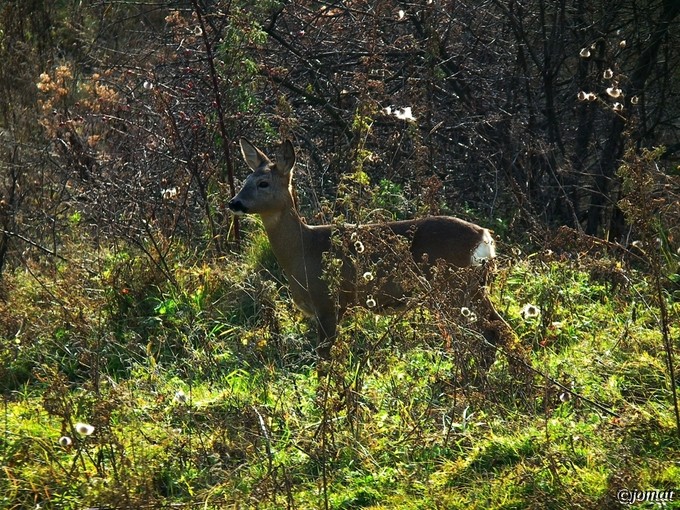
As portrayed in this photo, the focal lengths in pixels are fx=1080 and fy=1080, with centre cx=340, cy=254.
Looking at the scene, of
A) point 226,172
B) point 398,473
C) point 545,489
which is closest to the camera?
A: point 545,489

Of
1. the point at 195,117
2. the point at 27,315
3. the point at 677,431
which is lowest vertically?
the point at 27,315

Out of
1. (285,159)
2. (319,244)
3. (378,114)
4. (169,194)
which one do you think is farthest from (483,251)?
(169,194)

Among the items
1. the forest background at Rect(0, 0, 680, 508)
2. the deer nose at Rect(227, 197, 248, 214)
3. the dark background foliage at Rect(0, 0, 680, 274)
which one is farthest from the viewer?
the dark background foliage at Rect(0, 0, 680, 274)

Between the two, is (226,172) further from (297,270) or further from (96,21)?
(96,21)

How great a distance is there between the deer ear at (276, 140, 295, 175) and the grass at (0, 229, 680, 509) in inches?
→ 41.5

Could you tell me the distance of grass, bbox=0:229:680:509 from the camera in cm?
439

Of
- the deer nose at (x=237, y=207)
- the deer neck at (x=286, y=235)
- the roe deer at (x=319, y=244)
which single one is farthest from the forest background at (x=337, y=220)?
the deer nose at (x=237, y=207)

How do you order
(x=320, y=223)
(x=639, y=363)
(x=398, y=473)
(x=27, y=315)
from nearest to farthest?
(x=398, y=473)
(x=639, y=363)
(x=27, y=315)
(x=320, y=223)

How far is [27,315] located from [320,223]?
7.53 ft

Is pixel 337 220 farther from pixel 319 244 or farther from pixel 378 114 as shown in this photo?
pixel 378 114

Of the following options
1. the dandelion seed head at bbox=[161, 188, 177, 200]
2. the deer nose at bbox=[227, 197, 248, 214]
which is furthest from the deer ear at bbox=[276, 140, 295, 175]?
the dandelion seed head at bbox=[161, 188, 177, 200]

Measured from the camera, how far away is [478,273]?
559cm

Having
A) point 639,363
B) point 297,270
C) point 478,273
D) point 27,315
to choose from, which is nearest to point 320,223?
point 297,270

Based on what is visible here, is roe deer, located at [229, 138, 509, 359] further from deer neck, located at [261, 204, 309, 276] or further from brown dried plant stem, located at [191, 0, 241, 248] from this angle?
brown dried plant stem, located at [191, 0, 241, 248]
